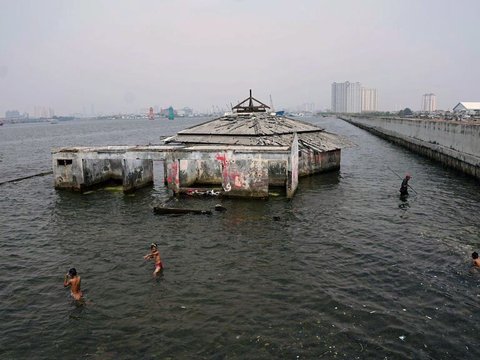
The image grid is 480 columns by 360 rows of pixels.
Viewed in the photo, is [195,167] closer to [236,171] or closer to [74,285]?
[236,171]

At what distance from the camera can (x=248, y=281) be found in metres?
16.9

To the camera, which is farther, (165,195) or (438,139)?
(438,139)

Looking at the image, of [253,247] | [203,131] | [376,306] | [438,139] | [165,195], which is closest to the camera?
[376,306]

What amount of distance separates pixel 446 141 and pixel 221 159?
1267 inches

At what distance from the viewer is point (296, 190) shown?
34.3 meters

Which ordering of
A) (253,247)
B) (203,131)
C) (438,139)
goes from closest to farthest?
1. (253,247)
2. (203,131)
3. (438,139)

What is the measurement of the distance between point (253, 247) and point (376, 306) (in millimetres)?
7816

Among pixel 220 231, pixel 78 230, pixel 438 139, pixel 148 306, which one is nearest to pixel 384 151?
pixel 438 139

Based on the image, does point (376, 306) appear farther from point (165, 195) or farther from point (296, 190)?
point (165, 195)

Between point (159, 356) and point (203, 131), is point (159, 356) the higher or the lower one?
the lower one

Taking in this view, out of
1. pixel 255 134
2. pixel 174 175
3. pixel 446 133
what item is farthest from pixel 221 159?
pixel 446 133

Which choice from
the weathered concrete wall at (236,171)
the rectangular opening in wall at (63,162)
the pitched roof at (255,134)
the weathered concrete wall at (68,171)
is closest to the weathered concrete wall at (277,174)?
the pitched roof at (255,134)

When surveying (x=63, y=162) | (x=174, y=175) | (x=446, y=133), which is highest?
(x=446, y=133)

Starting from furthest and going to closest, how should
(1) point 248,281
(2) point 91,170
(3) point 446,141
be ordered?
(3) point 446,141
(2) point 91,170
(1) point 248,281
